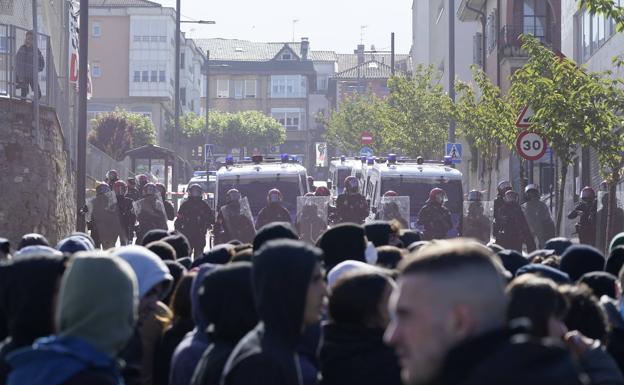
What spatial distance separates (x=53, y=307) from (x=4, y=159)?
1984 cm

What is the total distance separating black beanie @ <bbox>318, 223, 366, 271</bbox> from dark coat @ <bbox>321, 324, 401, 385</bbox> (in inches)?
90.6

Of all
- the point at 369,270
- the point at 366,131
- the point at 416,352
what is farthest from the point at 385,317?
the point at 366,131

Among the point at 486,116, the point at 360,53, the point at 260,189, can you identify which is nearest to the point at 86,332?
the point at 260,189

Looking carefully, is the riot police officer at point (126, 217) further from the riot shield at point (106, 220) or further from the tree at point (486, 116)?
the tree at point (486, 116)

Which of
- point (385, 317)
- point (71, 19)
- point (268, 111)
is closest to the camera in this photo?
point (385, 317)

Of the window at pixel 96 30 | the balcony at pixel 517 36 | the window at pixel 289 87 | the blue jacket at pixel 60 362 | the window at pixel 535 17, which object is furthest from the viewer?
the window at pixel 289 87

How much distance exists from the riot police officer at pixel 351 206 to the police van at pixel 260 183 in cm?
97

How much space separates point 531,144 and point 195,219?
5.74 meters

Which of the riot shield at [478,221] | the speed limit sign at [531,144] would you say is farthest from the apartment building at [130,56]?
the speed limit sign at [531,144]

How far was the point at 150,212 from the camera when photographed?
23.9 m

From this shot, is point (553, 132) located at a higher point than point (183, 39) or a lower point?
lower

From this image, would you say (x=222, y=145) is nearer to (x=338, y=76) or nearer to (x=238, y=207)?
(x=338, y=76)

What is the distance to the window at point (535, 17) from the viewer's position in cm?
4750

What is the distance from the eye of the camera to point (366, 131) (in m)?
71.9
